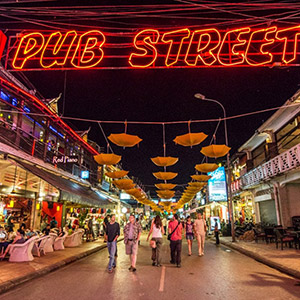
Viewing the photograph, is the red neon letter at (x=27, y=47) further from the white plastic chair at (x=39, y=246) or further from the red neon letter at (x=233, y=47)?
the white plastic chair at (x=39, y=246)

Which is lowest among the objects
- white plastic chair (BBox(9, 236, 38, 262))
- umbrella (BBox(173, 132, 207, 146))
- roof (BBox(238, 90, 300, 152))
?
white plastic chair (BBox(9, 236, 38, 262))

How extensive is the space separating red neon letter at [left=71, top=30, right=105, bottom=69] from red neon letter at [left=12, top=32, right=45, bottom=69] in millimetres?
1343

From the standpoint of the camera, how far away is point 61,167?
19.3m

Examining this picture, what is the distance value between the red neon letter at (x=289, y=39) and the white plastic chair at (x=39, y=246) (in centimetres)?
1230

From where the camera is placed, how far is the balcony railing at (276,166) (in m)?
15.2

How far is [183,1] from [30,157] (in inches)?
414

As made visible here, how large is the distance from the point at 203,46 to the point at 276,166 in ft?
35.9

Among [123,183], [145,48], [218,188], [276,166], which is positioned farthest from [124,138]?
[218,188]

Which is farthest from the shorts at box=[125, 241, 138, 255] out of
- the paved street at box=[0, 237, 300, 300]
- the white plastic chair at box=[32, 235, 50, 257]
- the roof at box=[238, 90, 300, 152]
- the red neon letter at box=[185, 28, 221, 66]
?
the roof at box=[238, 90, 300, 152]

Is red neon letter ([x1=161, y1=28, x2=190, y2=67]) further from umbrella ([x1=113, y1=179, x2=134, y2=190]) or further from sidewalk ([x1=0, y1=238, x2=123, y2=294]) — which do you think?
umbrella ([x1=113, y1=179, x2=134, y2=190])

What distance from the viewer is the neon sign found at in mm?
10023

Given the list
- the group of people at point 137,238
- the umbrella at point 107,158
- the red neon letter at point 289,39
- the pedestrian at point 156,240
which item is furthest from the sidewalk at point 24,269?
the red neon letter at point 289,39

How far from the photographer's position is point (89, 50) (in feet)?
33.8

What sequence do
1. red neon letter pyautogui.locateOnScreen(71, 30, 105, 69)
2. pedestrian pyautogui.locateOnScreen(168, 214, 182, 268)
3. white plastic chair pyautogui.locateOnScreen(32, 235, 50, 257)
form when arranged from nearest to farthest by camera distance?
red neon letter pyautogui.locateOnScreen(71, 30, 105, 69) → pedestrian pyautogui.locateOnScreen(168, 214, 182, 268) → white plastic chair pyautogui.locateOnScreen(32, 235, 50, 257)
